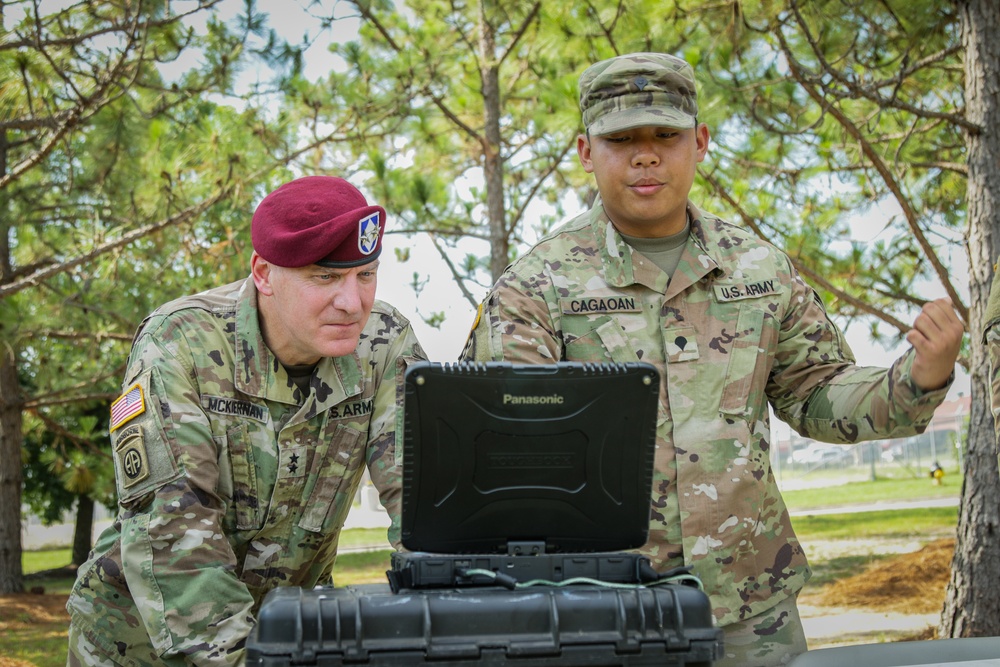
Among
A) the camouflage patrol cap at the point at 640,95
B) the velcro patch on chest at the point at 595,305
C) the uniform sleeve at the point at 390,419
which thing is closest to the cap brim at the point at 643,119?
the camouflage patrol cap at the point at 640,95

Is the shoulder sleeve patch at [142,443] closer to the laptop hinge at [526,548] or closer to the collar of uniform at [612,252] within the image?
the laptop hinge at [526,548]

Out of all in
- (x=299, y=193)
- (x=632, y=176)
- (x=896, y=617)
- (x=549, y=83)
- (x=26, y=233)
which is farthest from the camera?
(x=26, y=233)

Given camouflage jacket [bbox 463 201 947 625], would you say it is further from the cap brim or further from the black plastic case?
the black plastic case

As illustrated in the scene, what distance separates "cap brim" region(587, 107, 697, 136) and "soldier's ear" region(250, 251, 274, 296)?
82cm

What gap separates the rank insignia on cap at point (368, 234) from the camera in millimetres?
2070

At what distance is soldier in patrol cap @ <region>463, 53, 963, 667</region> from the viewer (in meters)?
2.22

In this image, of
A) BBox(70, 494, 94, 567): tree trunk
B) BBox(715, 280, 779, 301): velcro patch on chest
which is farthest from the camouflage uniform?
BBox(70, 494, 94, 567): tree trunk

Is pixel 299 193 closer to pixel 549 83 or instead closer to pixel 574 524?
pixel 574 524

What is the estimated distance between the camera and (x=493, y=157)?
24.5 ft

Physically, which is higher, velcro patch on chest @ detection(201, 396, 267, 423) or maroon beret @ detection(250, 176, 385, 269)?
maroon beret @ detection(250, 176, 385, 269)

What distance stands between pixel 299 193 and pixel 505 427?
0.97m

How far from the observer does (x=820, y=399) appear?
229cm

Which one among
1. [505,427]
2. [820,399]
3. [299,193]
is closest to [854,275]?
[820,399]

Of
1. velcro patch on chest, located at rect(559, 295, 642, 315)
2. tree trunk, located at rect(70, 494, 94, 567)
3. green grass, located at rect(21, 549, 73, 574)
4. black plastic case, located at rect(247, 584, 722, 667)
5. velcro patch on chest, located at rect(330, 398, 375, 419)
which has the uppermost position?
velcro patch on chest, located at rect(559, 295, 642, 315)
